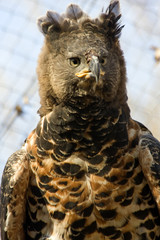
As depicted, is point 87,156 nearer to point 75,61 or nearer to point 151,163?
point 151,163

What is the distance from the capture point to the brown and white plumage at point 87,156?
3.75 metres

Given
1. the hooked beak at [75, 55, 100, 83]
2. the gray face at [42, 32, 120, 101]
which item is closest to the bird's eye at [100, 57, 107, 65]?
the gray face at [42, 32, 120, 101]

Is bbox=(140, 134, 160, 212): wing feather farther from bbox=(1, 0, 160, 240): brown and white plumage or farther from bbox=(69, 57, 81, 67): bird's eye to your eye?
bbox=(69, 57, 81, 67): bird's eye

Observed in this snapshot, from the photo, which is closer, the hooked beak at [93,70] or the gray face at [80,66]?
the hooked beak at [93,70]

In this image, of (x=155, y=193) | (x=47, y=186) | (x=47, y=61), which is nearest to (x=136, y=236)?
(x=155, y=193)

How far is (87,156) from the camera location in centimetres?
378

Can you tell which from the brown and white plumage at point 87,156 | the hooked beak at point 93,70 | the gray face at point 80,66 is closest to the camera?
the hooked beak at point 93,70

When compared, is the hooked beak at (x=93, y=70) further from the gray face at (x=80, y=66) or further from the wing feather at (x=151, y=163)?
the wing feather at (x=151, y=163)

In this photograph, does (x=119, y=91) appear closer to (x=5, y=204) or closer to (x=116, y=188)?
(x=116, y=188)

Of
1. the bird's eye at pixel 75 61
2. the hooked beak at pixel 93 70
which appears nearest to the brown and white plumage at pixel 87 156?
the bird's eye at pixel 75 61

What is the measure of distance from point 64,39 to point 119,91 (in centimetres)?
63

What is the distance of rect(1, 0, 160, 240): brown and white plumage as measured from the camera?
3.75 m

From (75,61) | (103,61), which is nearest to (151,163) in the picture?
(103,61)

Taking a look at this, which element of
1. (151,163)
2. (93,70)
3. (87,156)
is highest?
(93,70)
